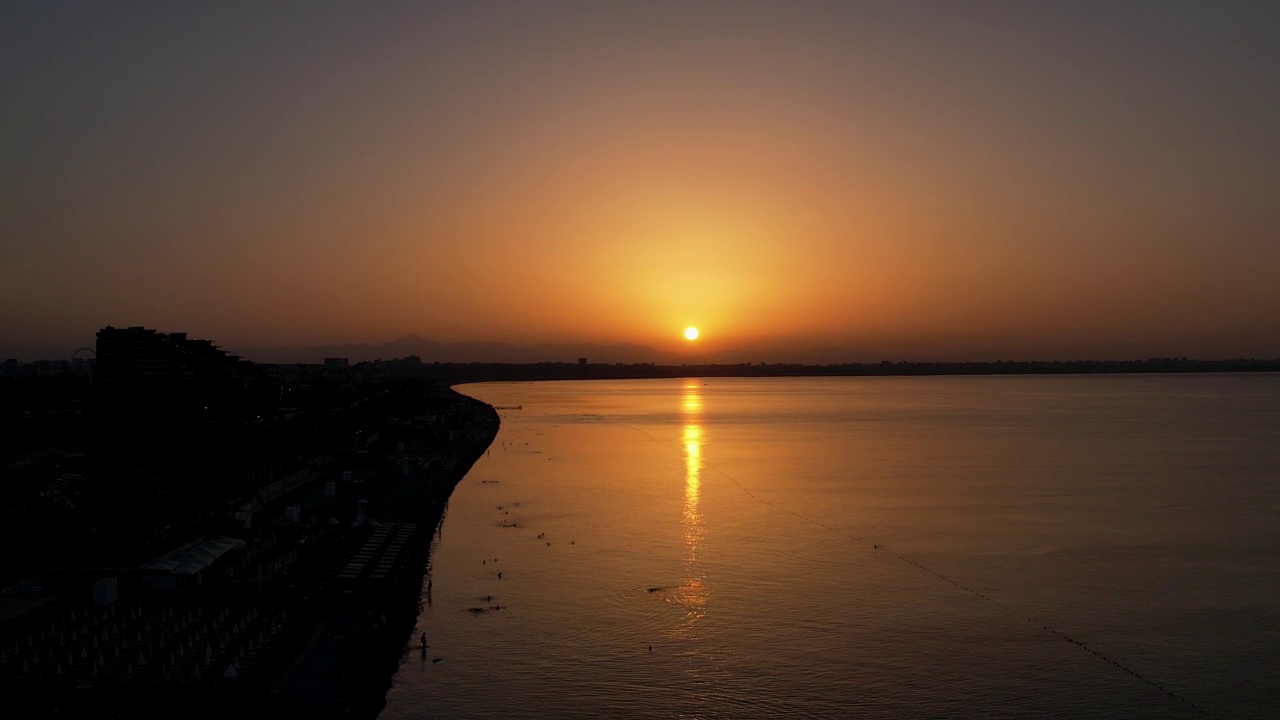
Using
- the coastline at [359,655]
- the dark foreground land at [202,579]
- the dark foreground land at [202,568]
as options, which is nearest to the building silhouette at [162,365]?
the dark foreground land at [202,568]

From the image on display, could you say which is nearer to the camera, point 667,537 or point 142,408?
Answer: point 667,537

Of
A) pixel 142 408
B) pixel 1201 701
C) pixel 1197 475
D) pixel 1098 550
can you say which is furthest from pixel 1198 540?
pixel 142 408

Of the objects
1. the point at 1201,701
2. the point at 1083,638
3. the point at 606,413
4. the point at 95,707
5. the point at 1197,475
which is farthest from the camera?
the point at 606,413

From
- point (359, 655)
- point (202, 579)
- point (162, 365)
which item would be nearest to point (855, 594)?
point (359, 655)

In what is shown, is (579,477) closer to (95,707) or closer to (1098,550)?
(1098,550)

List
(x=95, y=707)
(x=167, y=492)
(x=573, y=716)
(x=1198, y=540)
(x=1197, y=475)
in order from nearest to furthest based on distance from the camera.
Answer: (x=95, y=707) < (x=573, y=716) < (x=167, y=492) < (x=1198, y=540) < (x=1197, y=475)

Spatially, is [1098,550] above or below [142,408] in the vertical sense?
below

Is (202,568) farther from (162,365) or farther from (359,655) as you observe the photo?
(162,365)
